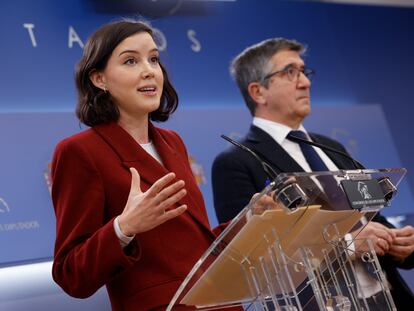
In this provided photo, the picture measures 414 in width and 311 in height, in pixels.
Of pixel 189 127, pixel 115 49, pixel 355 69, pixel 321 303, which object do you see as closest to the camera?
pixel 321 303

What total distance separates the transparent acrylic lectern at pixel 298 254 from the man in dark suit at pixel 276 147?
765 mm

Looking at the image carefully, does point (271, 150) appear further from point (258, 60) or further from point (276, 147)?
point (258, 60)

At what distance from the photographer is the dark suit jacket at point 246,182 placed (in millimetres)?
2977

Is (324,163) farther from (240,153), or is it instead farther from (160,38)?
(160,38)

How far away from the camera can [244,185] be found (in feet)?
9.78

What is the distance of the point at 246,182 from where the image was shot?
9.81 feet

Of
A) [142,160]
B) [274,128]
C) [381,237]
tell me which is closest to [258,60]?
[274,128]

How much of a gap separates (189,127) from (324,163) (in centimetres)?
90

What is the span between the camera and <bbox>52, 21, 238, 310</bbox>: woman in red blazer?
1.84 meters

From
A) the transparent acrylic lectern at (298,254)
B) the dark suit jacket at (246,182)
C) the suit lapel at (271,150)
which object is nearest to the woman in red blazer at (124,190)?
the transparent acrylic lectern at (298,254)

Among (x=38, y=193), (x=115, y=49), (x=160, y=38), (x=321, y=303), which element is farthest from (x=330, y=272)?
(x=160, y=38)

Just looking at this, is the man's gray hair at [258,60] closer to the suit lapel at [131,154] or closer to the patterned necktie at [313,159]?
the patterned necktie at [313,159]

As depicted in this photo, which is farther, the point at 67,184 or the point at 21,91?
the point at 21,91

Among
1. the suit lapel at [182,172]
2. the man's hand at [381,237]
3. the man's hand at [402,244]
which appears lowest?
the man's hand at [402,244]
